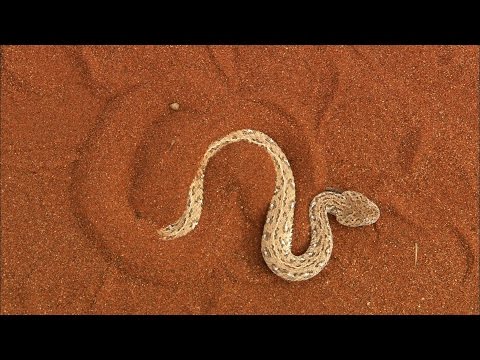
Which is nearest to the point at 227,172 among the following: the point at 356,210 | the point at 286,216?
the point at 286,216

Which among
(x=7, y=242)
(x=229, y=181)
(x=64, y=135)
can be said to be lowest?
(x=7, y=242)

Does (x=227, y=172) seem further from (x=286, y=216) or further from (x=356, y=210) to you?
(x=356, y=210)

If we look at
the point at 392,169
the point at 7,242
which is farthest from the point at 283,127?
the point at 7,242

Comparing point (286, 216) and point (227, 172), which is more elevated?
point (227, 172)

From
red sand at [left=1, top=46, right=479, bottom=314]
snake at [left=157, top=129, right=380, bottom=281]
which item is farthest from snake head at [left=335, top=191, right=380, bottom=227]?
red sand at [left=1, top=46, right=479, bottom=314]

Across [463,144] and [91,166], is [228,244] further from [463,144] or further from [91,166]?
[463,144]

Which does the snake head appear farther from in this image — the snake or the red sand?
the red sand
